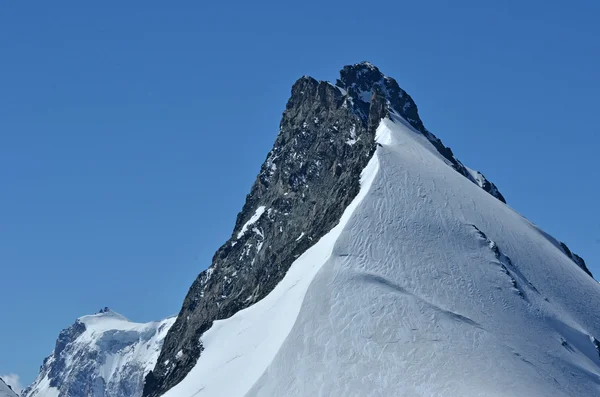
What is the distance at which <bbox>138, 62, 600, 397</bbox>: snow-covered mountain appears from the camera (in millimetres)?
89250

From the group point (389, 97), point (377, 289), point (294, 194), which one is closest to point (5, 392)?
point (294, 194)

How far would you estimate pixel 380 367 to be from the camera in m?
87.4

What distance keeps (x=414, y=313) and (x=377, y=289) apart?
15.4 feet

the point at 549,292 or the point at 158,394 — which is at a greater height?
the point at 549,292

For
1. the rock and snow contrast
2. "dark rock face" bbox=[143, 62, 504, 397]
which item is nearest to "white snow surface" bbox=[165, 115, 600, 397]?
the rock and snow contrast

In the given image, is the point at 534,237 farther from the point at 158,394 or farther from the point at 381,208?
the point at 158,394

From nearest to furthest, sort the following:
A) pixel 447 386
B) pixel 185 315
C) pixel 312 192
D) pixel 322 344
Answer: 1. pixel 447 386
2. pixel 322 344
3. pixel 312 192
4. pixel 185 315

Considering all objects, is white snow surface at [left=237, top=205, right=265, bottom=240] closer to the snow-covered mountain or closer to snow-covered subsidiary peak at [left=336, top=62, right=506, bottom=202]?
the snow-covered mountain

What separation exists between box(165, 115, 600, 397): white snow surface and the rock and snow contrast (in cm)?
18

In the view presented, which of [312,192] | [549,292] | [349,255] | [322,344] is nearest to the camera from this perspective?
[322,344]

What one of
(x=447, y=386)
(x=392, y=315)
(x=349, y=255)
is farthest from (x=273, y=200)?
(x=447, y=386)

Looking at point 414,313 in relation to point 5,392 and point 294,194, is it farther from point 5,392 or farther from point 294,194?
point 5,392

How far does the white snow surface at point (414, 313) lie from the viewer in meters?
87.9

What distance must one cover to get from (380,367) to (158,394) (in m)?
47.9
